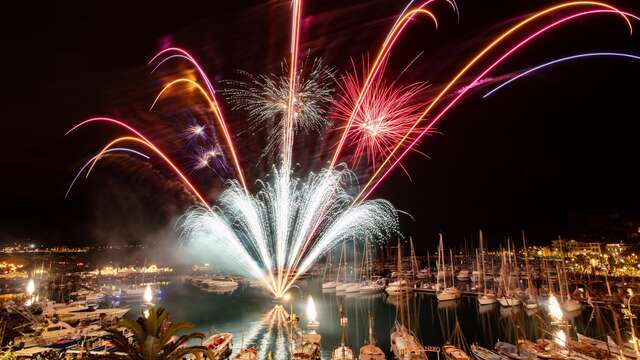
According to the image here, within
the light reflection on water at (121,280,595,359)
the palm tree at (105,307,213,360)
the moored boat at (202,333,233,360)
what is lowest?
the light reflection on water at (121,280,595,359)

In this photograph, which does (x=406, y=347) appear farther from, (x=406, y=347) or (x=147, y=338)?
(x=147, y=338)

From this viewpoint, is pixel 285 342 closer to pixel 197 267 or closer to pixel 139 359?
pixel 139 359

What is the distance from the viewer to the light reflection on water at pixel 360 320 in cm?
3450

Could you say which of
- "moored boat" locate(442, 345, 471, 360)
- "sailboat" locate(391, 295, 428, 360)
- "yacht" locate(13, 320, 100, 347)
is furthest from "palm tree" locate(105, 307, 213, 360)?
"yacht" locate(13, 320, 100, 347)

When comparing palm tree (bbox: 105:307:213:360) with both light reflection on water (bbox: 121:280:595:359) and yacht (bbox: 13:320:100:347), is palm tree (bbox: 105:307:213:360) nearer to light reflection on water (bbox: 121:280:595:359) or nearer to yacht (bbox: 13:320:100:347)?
light reflection on water (bbox: 121:280:595:359)

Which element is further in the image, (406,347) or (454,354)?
(406,347)

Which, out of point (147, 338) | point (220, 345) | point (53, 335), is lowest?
point (220, 345)

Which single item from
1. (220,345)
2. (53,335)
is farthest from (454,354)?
(53,335)

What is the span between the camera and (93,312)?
43.3 metres

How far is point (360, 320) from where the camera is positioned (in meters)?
45.7

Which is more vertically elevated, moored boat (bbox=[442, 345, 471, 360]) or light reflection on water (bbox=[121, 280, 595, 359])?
moored boat (bbox=[442, 345, 471, 360])

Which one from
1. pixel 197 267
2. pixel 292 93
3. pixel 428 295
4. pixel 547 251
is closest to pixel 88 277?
pixel 197 267

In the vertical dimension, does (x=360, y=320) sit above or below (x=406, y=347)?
below

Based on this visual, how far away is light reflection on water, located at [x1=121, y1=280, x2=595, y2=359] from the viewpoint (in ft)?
113
